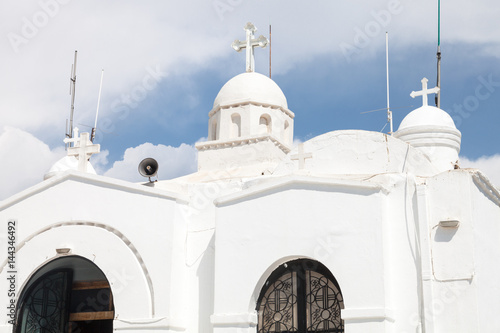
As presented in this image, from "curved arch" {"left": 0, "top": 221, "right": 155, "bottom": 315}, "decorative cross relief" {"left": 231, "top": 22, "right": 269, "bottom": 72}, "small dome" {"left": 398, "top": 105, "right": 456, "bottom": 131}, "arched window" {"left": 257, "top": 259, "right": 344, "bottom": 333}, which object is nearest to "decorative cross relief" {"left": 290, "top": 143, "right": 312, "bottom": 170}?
"arched window" {"left": 257, "top": 259, "right": 344, "bottom": 333}

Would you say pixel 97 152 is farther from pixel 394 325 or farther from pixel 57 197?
pixel 394 325

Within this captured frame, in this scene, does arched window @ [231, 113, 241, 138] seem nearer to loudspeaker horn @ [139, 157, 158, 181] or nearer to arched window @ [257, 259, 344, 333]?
loudspeaker horn @ [139, 157, 158, 181]

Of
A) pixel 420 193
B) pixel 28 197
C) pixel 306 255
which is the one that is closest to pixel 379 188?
pixel 420 193

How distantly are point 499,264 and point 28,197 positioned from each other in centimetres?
832

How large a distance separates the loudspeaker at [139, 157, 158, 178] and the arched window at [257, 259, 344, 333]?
355 cm

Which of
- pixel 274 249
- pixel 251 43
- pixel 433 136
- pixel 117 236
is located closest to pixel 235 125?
pixel 251 43

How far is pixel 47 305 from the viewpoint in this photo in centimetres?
1351

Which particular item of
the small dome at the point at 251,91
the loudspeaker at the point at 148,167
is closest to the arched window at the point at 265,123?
the small dome at the point at 251,91

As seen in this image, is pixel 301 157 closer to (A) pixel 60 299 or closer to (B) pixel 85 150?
(B) pixel 85 150

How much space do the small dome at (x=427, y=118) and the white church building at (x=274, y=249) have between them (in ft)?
13.6

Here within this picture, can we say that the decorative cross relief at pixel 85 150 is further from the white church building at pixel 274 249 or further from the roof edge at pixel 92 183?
the roof edge at pixel 92 183

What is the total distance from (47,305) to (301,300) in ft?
16.3

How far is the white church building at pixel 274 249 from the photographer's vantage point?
1098 cm

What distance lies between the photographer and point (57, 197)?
43.7 feet
